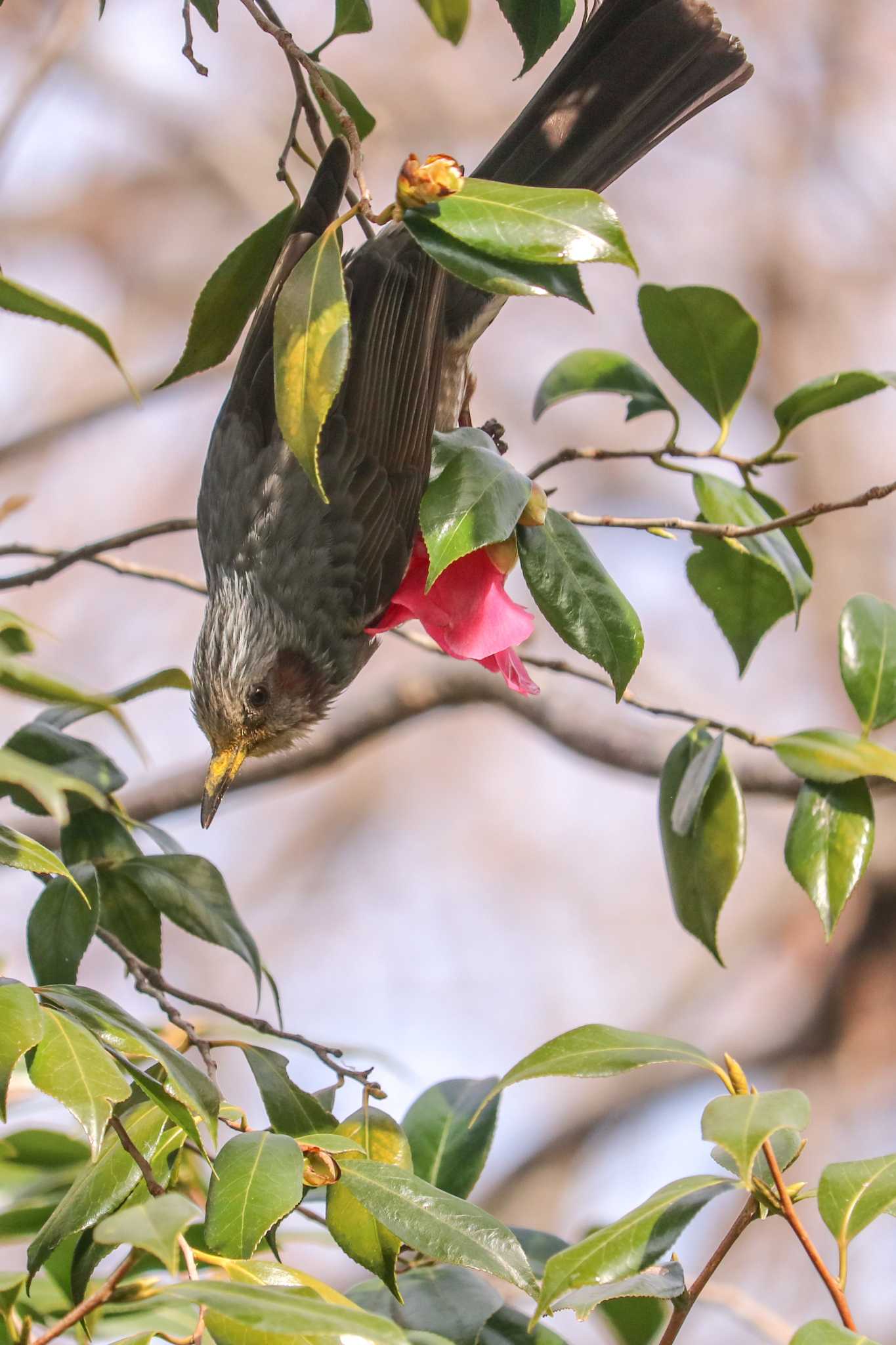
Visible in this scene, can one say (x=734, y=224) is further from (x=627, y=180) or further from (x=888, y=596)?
(x=888, y=596)

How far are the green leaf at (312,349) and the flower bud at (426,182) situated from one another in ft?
0.21

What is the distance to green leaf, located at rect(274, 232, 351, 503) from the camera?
2.97ft

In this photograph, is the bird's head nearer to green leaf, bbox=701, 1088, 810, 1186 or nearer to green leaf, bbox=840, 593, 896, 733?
green leaf, bbox=840, 593, 896, 733

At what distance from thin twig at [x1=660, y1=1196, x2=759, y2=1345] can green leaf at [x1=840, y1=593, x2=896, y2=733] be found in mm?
581

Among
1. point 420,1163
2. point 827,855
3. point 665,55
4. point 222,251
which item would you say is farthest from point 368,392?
point 222,251

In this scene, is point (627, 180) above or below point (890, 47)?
below

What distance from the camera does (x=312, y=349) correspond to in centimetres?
92

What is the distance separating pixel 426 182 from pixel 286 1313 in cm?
73

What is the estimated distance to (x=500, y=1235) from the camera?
0.87 metres

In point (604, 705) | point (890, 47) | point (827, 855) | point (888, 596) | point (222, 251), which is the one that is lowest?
point (827, 855)

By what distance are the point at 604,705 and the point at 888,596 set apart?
10.4 feet

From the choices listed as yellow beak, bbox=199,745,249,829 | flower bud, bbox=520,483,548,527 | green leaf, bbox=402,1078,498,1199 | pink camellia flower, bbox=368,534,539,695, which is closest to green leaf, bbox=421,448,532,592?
flower bud, bbox=520,483,548,527

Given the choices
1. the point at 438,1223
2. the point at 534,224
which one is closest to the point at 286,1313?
the point at 438,1223

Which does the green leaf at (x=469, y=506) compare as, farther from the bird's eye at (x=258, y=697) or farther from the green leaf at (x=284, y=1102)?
the bird's eye at (x=258, y=697)
